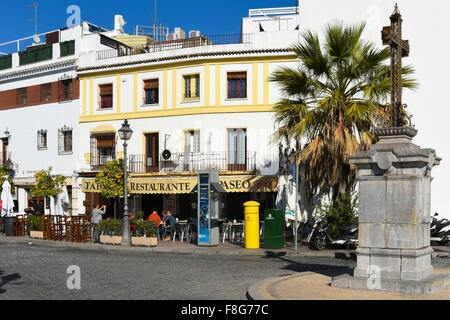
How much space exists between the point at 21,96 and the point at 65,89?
389 cm

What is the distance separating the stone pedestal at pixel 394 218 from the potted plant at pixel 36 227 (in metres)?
16.5

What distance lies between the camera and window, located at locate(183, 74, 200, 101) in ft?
90.8

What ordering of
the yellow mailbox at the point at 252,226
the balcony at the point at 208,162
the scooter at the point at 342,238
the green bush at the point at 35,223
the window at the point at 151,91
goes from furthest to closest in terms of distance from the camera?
the window at the point at 151,91
the balcony at the point at 208,162
the green bush at the point at 35,223
the yellow mailbox at the point at 252,226
the scooter at the point at 342,238

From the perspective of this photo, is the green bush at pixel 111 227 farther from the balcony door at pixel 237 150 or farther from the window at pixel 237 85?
the window at pixel 237 85

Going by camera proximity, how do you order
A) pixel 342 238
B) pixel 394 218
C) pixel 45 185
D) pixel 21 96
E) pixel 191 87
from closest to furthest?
pixel 394 218, pixel 342 238, pixel 191 87, pixel 45 185, pixel 21 96

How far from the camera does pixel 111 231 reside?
2084 cm

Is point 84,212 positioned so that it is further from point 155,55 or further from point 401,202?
point 401,202

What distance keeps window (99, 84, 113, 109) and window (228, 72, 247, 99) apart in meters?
6.86

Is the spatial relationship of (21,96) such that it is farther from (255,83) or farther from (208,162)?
(255,83)

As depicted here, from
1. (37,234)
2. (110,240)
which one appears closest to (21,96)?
(37,234)

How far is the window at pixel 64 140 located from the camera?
3119 centimetres

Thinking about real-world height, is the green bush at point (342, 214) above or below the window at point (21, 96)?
below

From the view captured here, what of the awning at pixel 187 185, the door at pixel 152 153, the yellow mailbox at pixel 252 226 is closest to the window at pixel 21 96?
the awning at pixel 187 185

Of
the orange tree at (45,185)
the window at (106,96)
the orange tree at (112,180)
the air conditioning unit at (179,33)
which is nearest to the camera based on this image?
the orange tree at (112,180)
